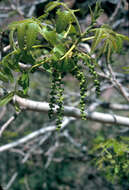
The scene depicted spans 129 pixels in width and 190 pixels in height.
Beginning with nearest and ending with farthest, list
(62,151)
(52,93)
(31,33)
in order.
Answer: (31,33)
(52,93)
(62,151)

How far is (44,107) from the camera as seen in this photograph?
6.16 ft

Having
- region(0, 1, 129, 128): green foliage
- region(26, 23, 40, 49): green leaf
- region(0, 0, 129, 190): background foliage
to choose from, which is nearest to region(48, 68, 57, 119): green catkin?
region(0, 1, 129, 128): green foliage

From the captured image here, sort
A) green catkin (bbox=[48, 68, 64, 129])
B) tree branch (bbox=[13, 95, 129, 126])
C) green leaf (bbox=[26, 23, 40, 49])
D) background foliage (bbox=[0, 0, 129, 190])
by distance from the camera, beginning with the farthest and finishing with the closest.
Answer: background foliage (bbox=[0, 0, 129, 190]) < tree branch (bbox=[13, 95, 129, 126]) < green catkin (bbox=[48, 68, 64, 129]) < green leaf (bbox=[26, 23, 40, 49])

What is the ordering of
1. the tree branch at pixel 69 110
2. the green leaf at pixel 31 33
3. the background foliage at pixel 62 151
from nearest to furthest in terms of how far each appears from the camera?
the green leaf at pixel 31 33 < the tree branch at pixel 69 110 < the background foliage at pixel 62 151

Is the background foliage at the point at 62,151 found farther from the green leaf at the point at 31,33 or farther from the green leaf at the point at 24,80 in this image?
the green leaf at the point at 31,33

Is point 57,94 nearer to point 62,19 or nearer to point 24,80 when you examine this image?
point 24,80

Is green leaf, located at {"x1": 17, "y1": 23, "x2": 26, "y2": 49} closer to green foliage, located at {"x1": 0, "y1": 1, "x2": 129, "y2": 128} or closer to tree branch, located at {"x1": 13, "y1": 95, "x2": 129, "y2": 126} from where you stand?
green foliage, located at {"x1": 0, "y1": 1, "x2": 129, "y2": 128}

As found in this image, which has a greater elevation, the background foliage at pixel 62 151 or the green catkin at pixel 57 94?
the green catkin at pixel 57 94

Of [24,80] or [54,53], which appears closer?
[54,53]

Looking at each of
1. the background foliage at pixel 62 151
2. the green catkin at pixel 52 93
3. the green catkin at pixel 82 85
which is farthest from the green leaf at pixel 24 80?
the background foliage at pixel 62 151

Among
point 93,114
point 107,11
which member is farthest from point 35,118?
point 93,114

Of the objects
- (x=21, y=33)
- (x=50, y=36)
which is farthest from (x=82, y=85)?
(x=21, y=33)

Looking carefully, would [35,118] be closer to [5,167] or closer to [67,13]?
[5,167]

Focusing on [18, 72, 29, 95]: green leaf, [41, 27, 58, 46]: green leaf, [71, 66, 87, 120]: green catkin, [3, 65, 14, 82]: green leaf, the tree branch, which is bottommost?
the tree branch
